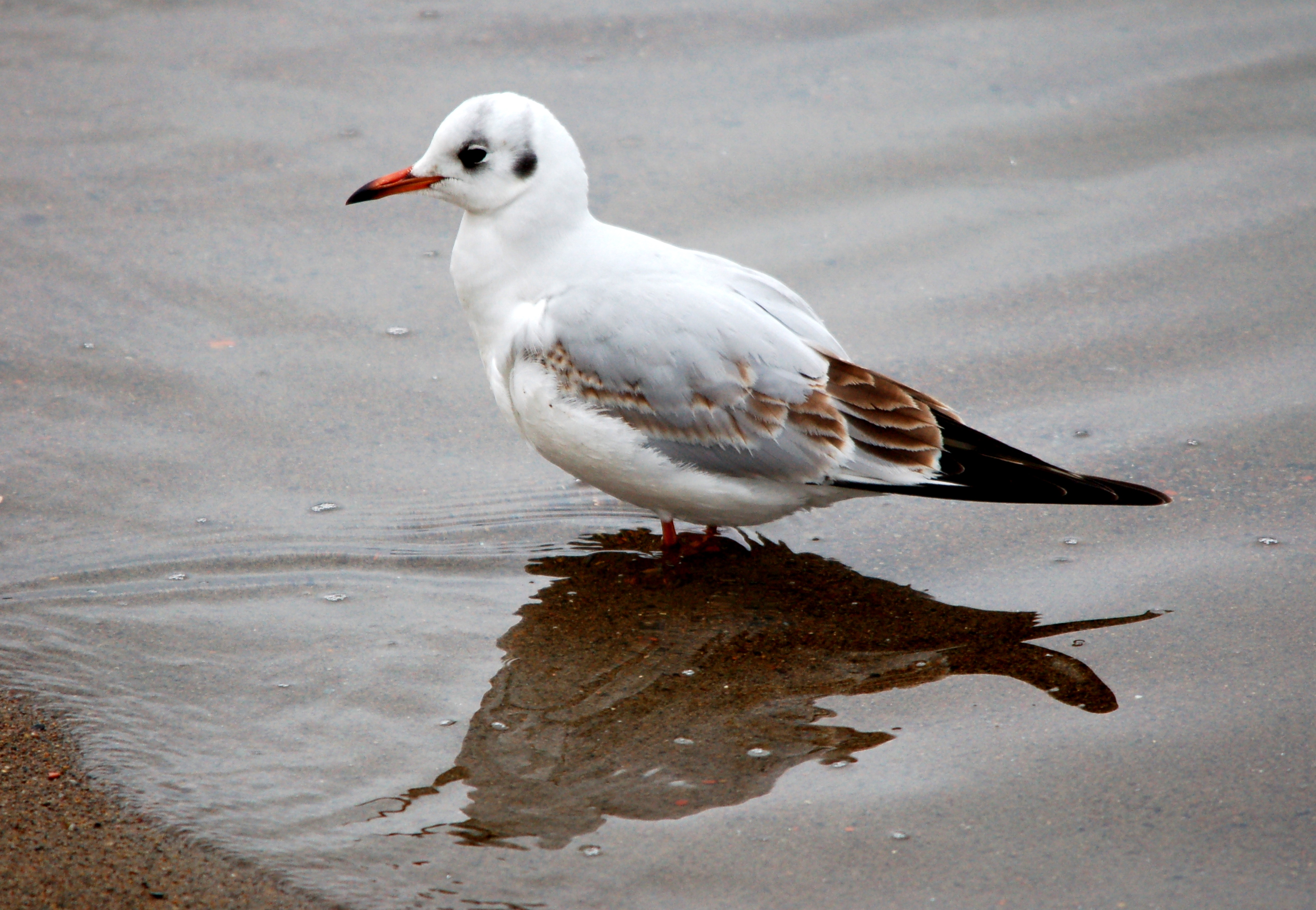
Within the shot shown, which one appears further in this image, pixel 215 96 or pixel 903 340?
pixel 215 96

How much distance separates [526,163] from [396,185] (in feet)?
1.41

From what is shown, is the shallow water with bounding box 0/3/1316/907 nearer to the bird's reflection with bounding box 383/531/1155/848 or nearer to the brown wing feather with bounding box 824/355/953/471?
the bird's reflection with bounding box 383/531/1155/848

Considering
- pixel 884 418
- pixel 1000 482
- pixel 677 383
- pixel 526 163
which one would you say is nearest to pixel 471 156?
pixel 526 163

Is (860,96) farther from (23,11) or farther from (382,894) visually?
(382,894)

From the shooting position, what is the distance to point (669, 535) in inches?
171

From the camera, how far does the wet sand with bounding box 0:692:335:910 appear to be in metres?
2.88

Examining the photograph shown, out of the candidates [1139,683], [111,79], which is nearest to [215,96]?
[111,79]

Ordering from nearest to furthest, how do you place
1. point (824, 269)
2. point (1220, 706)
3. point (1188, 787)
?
point (1188, 787), point (1220, 706), point (824, 269)

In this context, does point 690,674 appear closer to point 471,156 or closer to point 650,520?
point 650,520

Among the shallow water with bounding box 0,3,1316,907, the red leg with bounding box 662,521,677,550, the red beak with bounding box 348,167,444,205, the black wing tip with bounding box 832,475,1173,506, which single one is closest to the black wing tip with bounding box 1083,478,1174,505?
the black wing tip with bounding box 832,475,1173,506

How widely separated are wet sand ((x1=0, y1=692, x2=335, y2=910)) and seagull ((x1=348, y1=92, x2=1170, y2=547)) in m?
1.56

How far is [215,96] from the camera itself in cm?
653

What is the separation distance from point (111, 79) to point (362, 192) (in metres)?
2.96

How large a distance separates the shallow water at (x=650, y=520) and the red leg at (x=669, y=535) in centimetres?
14
